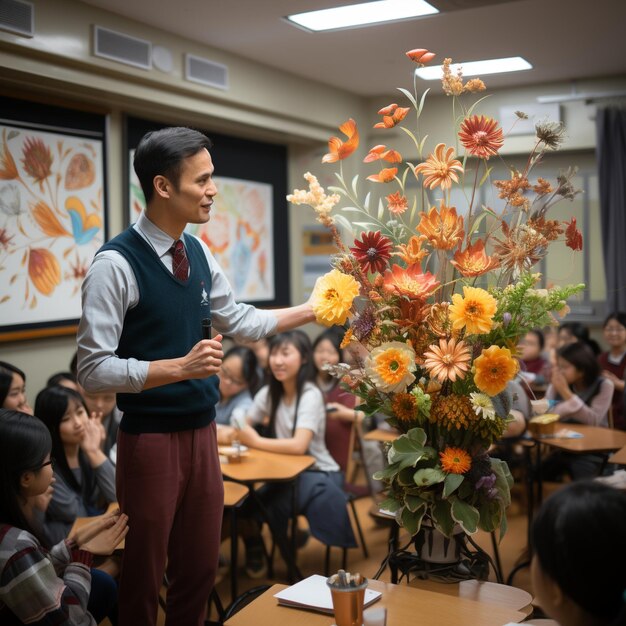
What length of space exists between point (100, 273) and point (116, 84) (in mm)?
2907

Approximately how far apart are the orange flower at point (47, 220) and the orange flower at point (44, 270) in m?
0.12

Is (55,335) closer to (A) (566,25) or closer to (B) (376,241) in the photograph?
(B) (376,241)

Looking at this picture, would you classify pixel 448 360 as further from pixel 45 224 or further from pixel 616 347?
pixel 616 347

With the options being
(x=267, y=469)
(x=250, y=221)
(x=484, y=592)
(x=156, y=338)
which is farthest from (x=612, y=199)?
(x=156, y=338)

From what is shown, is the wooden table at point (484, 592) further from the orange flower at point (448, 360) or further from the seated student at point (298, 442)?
the seated student at point (298, 442)

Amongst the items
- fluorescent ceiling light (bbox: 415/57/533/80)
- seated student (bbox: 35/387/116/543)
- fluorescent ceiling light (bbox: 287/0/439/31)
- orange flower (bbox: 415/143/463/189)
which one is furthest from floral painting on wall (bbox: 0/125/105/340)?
orange flower (bbox: 415/143/463/189)

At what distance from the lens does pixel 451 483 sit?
171cm

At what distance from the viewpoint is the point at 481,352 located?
→ 1722 mm

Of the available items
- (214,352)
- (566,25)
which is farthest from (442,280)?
(566,25)

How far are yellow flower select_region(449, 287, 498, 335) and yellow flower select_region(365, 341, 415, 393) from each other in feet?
0.44

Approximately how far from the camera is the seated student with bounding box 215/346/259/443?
4.37 meters

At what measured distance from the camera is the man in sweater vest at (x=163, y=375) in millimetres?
1875

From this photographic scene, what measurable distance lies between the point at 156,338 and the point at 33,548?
0.59 m

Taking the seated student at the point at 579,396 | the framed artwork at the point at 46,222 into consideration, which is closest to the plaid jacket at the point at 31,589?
the framed artwork at the point at 46,222
